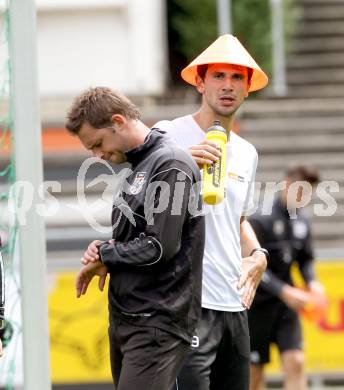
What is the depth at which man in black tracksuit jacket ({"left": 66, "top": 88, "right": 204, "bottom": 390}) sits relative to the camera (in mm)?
4684

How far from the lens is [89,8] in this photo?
58.7 feet

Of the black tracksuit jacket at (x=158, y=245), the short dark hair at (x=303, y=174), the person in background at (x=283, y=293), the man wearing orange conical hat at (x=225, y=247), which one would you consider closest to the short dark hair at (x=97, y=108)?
the black tracksuit jacket at (x=158, y=245)

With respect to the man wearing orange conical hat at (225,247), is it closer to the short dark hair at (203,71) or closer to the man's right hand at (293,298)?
the short dark hair at (203,71)

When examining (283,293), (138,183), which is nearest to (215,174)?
(138,183)

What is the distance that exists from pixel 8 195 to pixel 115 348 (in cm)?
166

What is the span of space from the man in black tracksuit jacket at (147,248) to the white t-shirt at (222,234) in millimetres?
507

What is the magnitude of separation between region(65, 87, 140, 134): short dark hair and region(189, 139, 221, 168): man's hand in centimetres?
31

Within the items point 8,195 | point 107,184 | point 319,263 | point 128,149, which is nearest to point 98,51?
point 107,184

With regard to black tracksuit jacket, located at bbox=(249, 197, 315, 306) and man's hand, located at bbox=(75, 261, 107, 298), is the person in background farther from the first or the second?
man's hand, located at bbox=(75, 261, 107, 298)

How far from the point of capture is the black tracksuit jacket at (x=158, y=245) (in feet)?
15.3

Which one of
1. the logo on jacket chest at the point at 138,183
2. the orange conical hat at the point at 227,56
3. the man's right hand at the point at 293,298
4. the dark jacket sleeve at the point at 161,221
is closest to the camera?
the dark jacket sleeve at the point at 161,221

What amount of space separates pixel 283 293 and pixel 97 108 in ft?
13.5

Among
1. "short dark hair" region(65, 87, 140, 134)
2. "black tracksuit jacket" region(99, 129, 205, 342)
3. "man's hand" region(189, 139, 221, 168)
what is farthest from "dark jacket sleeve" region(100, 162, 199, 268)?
"short dark hair" region(65, 87, 140, 134)

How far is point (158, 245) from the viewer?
4.64 meters
